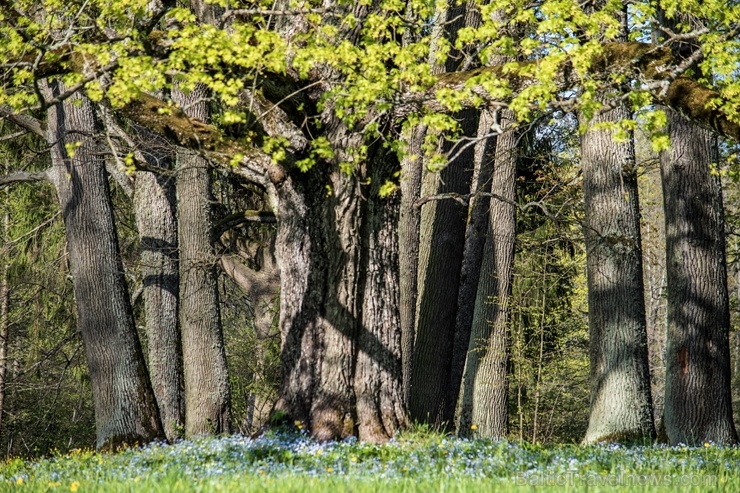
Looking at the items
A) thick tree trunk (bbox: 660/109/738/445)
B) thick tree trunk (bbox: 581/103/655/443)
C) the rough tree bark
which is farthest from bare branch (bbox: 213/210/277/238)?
thick tree trunk (bbox: 660/109/738/445)

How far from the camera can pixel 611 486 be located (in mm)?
5414

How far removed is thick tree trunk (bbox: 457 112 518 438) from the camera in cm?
1494

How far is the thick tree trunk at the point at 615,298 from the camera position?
9891 millimetres

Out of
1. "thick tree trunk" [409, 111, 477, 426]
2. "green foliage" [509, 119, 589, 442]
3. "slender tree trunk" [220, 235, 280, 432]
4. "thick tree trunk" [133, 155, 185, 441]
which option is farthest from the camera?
"slender tree trunk" [220, 235, 280, 432]

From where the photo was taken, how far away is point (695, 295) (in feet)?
33.4

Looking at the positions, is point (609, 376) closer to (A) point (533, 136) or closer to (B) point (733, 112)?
(B) point (733, 112)

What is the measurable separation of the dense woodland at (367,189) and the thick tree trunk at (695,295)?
1.0 inches

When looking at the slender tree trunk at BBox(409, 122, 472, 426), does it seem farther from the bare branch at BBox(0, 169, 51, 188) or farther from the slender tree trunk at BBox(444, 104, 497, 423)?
the bare branch at BBox(0, 169, 51, 188)

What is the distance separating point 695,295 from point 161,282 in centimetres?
780

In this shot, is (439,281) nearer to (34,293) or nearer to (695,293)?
(695,293)

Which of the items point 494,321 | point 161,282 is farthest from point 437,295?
point 161,282

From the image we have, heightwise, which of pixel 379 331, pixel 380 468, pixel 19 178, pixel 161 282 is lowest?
pixel 380 468

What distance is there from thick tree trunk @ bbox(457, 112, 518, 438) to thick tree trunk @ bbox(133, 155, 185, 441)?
527cm

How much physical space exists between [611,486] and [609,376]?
15.6 feet
